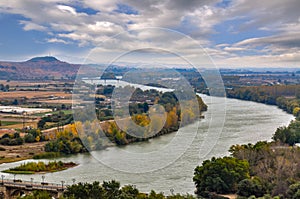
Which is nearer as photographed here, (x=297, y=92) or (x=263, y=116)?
(x=263, y=116)

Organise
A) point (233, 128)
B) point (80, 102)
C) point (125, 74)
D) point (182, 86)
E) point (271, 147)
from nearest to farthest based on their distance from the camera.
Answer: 1. point (182, 86)
2. point (125, 74)
3. point (80, 102)
4. point (271, 147)
5. point (233, 128)

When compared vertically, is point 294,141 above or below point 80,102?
below

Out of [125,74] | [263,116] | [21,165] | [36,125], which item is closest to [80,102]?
[125,74]

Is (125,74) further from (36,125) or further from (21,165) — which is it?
(36,125)

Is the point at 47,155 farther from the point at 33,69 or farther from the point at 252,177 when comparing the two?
the point at 33,69

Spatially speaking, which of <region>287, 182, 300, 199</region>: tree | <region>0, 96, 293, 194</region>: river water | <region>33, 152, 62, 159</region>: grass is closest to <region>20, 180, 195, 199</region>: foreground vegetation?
<region>0, 96, 293, 194</region>: river water

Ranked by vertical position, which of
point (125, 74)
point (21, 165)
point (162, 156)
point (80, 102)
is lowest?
point (21, 165)

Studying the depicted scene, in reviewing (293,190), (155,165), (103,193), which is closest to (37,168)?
(103,193)

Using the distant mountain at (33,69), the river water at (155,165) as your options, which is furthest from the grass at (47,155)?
the distant mountain at (33,69)

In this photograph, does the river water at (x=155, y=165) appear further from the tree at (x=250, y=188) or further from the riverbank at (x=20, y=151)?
the tree at (x=250, y=188)
